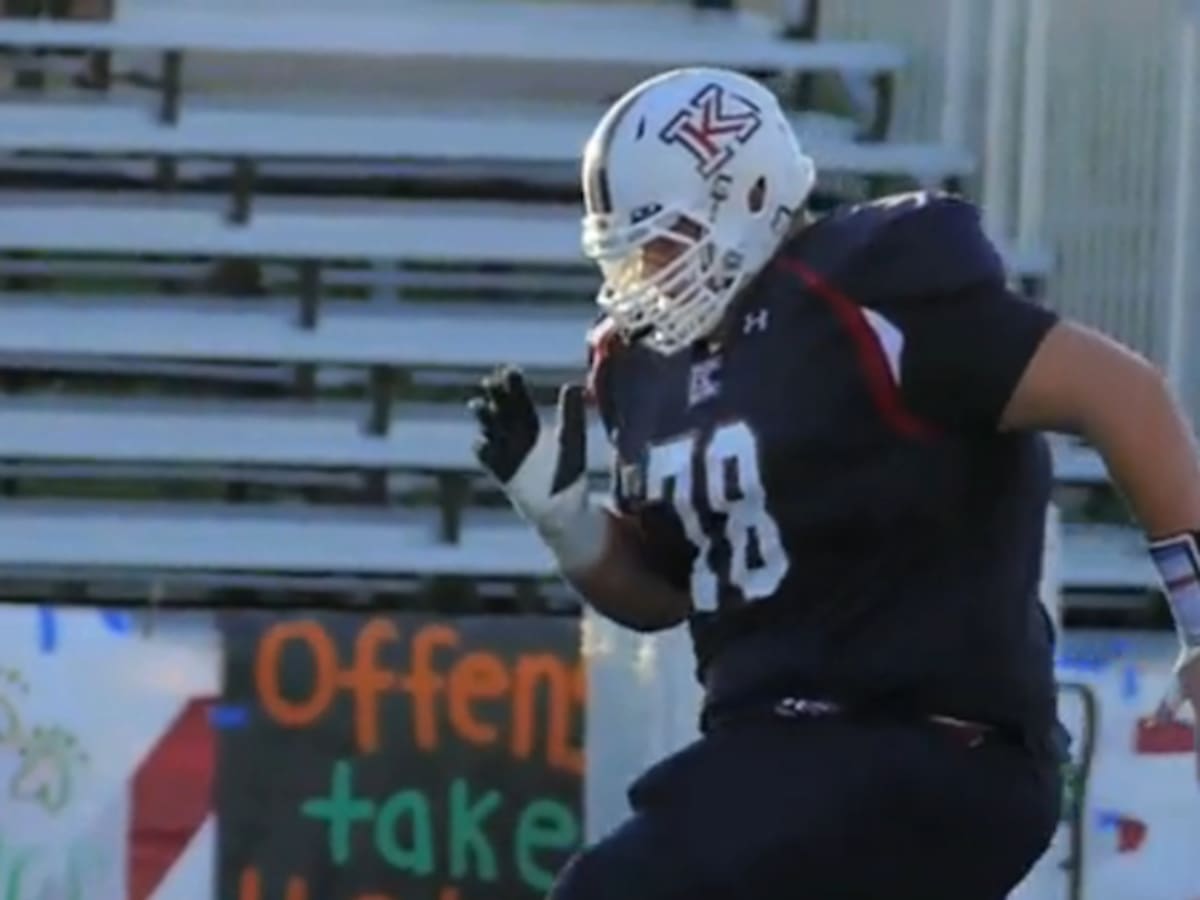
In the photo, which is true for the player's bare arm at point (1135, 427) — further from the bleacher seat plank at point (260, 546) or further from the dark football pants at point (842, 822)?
the bleacher seat plank at point (260, 546)

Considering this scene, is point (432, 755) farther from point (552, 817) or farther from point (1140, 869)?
point (1140, 869)

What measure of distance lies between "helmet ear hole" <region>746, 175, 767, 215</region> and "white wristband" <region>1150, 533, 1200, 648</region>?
60 centimetres

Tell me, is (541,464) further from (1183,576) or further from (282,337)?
(282,337)

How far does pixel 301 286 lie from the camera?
8383mm

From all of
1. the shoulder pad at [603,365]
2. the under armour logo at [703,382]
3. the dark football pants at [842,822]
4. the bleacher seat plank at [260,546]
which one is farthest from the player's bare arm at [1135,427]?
the bleacher seat plank at [260,546]

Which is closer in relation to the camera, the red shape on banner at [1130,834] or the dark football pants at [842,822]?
the dark football pants at [842,822]

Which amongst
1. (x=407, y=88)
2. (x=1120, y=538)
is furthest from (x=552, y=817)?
(x=407, y=88)

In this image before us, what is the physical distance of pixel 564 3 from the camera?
9.33m

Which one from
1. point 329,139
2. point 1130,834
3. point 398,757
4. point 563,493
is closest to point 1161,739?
point 1130,834

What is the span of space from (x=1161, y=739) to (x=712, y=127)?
2200mm

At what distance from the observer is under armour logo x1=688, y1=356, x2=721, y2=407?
4117mm

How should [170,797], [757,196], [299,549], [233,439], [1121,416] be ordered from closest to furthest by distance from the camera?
[1121,416], [757,196], [170,797], [299,549], [233,439]

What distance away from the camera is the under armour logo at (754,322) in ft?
13.3

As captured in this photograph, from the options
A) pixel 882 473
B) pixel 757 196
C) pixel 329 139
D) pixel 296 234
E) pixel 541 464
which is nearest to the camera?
pixel 882 473
